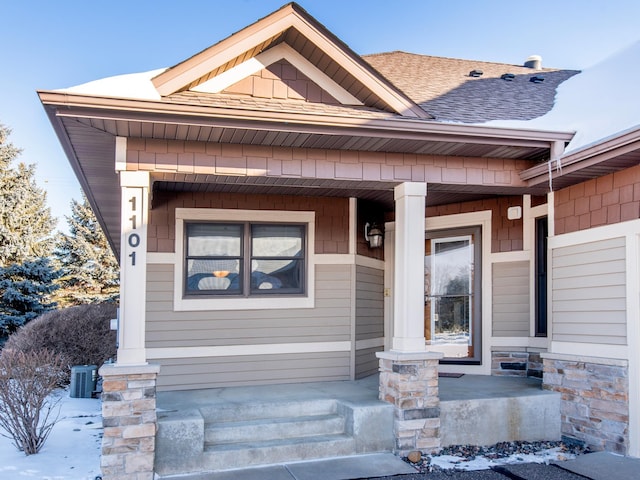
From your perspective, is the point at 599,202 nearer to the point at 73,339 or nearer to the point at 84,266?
the point at 73,339

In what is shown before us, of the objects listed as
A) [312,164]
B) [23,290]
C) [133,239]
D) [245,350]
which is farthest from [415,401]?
[23,290]

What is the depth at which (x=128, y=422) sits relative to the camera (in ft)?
15.8

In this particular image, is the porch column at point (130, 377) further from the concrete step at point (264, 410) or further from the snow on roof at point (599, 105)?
the snow on roof at point (599, 105)

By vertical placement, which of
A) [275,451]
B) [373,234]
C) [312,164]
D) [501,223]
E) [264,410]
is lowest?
[275,451]

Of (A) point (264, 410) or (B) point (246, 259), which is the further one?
(B) point (246, 259)

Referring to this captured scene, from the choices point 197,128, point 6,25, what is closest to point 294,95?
point 197,128

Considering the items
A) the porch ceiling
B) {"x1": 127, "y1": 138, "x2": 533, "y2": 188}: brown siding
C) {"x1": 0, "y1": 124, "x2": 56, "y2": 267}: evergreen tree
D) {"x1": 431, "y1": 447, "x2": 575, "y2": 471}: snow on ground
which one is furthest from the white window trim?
{"x1": 0, "y1": 124, "x2": 56, "y2": 267}: evergreen tree

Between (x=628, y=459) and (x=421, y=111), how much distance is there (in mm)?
3743

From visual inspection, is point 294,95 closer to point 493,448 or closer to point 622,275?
point 622,275

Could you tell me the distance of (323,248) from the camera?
7.50m

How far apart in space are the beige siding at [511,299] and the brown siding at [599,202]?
1261 millimetres

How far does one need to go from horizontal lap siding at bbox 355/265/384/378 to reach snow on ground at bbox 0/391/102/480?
11.0 ft

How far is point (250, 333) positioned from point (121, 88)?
11.3ft

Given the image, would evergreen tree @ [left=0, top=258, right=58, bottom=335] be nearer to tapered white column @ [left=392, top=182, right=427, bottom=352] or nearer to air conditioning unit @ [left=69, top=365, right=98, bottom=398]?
air conditioning unit @ [left=69, top=365, right=98, bottom=398]
